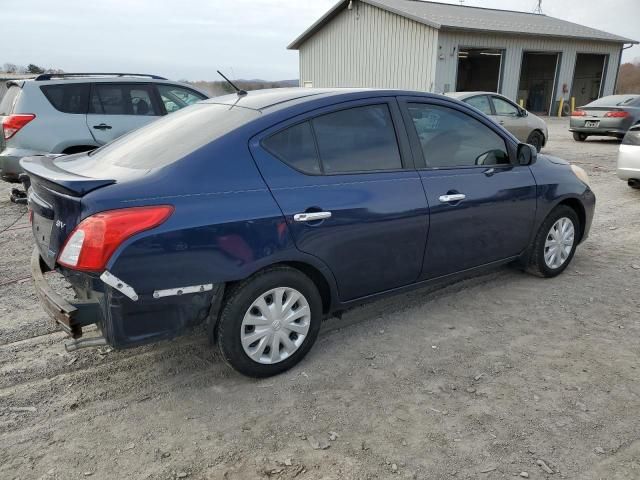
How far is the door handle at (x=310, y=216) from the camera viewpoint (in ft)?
9.83

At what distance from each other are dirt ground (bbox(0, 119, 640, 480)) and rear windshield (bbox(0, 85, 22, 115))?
3.79 meters

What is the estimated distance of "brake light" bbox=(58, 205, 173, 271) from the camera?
252cm

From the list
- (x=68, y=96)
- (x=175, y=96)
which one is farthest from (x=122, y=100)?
(x=175, y=96)

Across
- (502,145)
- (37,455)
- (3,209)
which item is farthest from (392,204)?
(3,209)

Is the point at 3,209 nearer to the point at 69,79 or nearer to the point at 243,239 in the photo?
the point at 69,79

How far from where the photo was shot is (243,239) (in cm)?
282

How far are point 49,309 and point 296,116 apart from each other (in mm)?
1746

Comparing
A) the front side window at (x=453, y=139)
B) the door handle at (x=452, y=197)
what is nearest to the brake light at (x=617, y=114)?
the front side window at (x=453, y=139)

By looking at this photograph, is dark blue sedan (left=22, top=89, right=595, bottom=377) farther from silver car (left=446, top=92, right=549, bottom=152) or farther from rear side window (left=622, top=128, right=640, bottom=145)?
silver car (left=446, top=92, right=549, bottom=152)

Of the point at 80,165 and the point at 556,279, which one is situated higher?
the point at 80,165

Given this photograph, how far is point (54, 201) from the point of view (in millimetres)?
2807

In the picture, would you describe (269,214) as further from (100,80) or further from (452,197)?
(100,80)

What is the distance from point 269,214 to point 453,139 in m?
1.73

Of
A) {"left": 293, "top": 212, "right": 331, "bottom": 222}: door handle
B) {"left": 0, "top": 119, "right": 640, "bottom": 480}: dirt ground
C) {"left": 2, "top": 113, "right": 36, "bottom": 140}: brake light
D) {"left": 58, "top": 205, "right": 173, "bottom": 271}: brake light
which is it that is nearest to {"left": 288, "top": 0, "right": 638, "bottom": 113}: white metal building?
{"left": 2, "top": 113, "right": 36, "bottom": 140}: brake light
